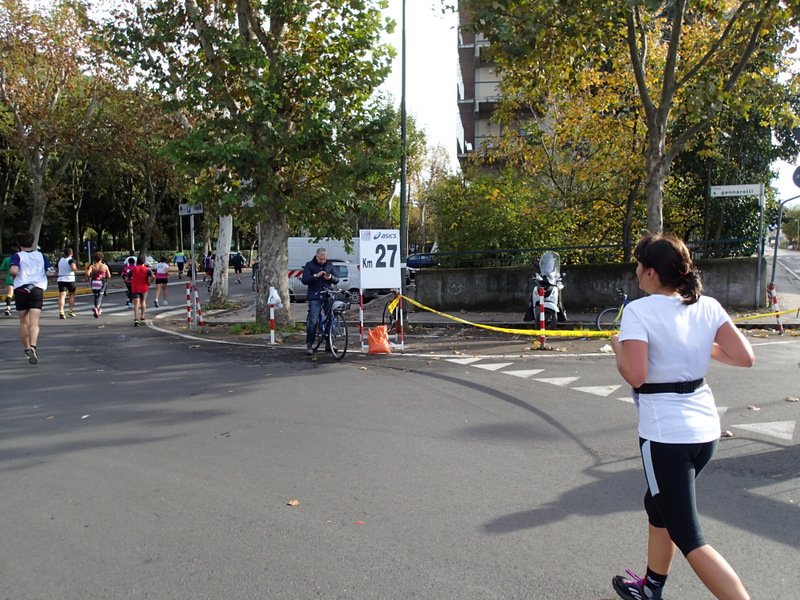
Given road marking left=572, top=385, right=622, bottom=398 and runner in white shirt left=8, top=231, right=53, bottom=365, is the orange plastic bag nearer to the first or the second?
road marking left=572, top=385, right=622, bottom=398

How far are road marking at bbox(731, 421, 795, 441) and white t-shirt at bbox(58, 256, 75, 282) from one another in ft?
57.8

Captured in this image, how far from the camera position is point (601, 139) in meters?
18.7

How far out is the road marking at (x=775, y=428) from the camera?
6.08 metres

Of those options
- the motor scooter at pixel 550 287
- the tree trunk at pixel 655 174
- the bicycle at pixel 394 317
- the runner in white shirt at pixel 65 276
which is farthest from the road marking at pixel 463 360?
the runner in white shirt at pixel 65 276

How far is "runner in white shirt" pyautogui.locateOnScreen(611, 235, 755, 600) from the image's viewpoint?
108 inches

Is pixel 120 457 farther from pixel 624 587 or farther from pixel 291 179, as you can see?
pixel 291 179

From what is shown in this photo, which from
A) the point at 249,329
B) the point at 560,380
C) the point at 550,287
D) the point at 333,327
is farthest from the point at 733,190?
the point at 249,329

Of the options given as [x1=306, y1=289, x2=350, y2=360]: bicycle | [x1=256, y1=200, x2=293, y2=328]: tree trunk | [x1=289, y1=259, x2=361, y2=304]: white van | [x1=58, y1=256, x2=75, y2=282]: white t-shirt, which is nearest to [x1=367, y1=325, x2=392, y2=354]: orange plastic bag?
[x1=306, y1=289, x2=350, y2=360]: bicycle

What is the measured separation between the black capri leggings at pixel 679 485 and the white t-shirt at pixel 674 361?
4 cm

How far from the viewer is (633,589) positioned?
3.15 m

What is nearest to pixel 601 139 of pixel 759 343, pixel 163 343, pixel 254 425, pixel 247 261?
pixel 759 343

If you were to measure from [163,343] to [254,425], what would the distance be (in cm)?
736

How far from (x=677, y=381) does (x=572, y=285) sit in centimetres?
1520

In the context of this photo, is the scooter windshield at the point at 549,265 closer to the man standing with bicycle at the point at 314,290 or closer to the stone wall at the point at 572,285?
the stone wall at the point at 572,285
